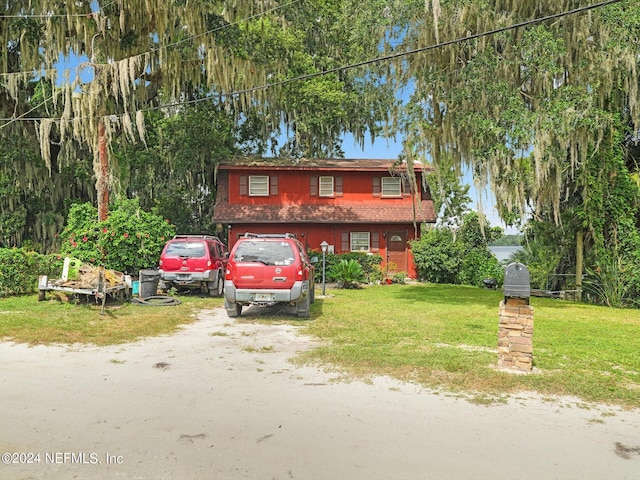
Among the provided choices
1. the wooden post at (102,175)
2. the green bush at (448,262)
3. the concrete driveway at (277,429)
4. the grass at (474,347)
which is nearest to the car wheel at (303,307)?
the grass at (474,347)

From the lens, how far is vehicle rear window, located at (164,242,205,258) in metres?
14.5

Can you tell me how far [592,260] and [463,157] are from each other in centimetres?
607

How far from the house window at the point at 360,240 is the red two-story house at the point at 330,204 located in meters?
0.03

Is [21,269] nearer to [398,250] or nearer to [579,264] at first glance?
[398,250]

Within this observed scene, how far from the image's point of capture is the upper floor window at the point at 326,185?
24719 millimetres

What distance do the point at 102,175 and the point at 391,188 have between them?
46.5 ft

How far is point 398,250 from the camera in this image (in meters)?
24.1

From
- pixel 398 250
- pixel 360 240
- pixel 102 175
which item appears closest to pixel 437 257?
pixel 398 250

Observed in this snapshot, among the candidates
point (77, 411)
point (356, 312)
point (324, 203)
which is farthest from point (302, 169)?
point (77, 411)

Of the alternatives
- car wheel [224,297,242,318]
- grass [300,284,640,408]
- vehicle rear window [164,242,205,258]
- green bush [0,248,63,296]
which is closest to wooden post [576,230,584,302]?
grass [300,284,640,408]

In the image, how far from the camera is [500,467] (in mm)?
3701

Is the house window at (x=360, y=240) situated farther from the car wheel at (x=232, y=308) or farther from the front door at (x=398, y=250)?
the car wheel at (x=232, y=308)

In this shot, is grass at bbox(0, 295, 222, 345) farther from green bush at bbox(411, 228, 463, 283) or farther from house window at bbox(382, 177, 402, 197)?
house window at bbox(382, 177, 402, 197)

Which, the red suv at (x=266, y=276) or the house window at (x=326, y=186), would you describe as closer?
the red suv at (x=266, y=276)
